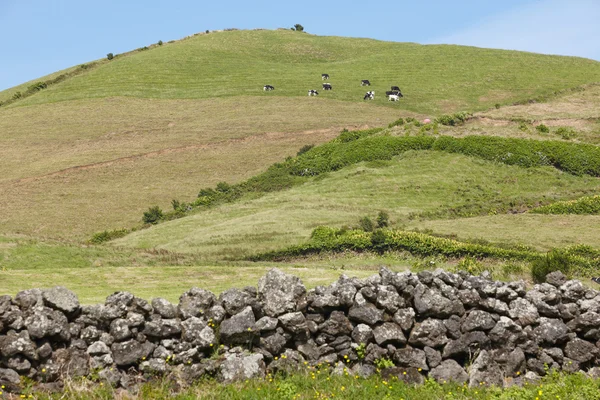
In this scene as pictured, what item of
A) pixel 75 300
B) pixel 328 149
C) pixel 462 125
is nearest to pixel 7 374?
pixel 75 300

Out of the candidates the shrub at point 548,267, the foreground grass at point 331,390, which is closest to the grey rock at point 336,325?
the foreground grass at point 331,390

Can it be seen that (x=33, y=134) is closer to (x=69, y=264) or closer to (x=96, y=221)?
(x=96, y=221)

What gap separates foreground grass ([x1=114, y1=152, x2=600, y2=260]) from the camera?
43.8m

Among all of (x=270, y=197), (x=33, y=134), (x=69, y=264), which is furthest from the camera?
(x=33, y=134)

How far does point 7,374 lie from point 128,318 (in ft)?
7.73

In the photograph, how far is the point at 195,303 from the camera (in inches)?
537

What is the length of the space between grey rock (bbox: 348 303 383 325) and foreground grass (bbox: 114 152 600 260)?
Answer: 2670 centimetres

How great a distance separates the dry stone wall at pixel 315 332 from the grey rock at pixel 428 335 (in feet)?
0.07

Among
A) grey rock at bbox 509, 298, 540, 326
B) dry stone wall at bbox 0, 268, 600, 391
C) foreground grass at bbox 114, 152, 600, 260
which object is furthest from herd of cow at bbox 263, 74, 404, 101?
grey rock at bbox 509, 298, 540, 326

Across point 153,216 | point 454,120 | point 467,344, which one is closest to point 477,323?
point 467,344

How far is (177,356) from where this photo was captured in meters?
12.7

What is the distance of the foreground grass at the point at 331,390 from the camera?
1173 cm

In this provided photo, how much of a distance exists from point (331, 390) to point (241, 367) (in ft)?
6.24

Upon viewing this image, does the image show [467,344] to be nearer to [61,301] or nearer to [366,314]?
[366,314]
